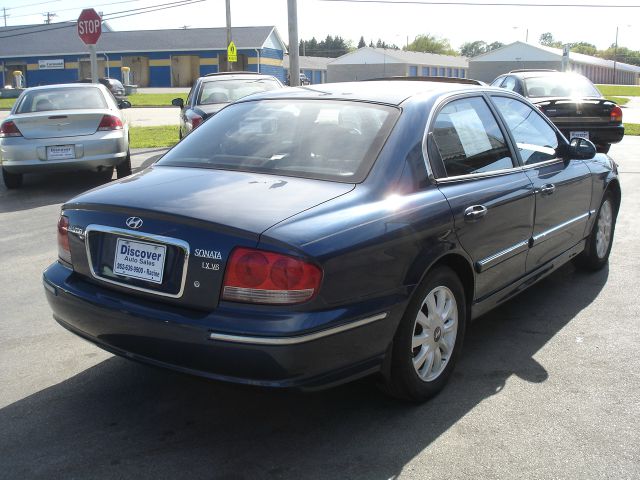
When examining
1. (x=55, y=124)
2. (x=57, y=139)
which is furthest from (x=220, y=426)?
(x=55, y=124)

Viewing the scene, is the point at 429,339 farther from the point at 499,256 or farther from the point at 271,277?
the point at 271,277

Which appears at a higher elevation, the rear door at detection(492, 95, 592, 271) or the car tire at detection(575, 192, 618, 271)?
the rear door at detection(492, 95, 592, 271)

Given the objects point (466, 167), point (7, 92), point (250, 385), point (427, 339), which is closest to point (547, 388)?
point (427, 339)

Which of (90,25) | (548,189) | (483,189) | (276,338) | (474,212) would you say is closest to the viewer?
(276,338)

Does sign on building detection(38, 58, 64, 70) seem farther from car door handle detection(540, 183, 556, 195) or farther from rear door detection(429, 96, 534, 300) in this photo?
rear door detection(429, 96, 534, 300)

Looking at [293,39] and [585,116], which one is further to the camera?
[293,39]

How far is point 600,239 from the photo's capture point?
592cm

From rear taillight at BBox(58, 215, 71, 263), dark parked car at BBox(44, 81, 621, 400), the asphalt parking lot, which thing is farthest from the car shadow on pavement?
rear taillight at BBox(58, 215, 71, 263)

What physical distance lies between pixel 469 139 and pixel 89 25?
1106 cm

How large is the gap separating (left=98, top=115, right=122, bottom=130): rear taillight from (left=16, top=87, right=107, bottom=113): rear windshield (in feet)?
1.70

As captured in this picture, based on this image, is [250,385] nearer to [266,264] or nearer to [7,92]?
[266,264]

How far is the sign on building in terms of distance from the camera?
62438mm

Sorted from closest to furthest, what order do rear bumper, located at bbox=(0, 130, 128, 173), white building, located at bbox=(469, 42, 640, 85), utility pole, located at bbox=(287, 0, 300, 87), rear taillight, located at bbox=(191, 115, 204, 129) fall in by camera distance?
1. rear bumper, located at bbox=(0, 130, 128, 173)
2. rear taillight, located at bbox=(191, 115, 204, 129)
3. utility pole, located at bbox=(287, 0, 300, 87)
4. white building, located at bbox=(469, 42, 640, 85)

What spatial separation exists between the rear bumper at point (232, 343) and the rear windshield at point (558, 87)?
10.8 metres
